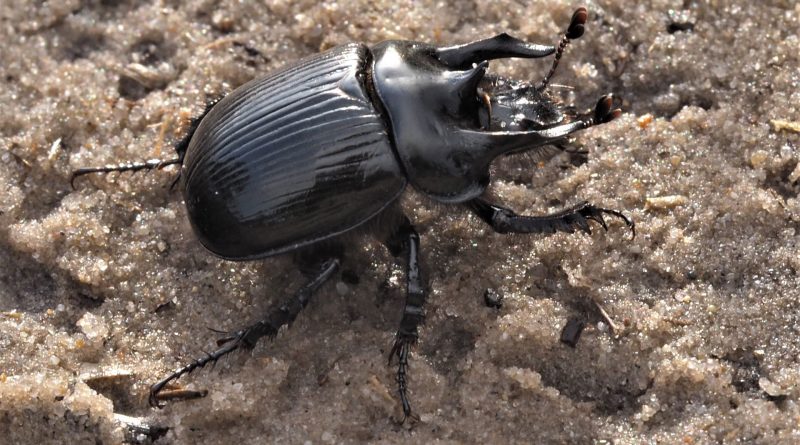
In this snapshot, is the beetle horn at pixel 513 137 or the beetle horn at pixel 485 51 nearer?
the beetle horn at pixel 513 137

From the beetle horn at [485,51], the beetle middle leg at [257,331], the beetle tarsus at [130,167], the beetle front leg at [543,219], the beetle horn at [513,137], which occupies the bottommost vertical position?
the beetle middle leg at [257,331]

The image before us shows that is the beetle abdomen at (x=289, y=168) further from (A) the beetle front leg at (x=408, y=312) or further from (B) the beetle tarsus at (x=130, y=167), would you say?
(B) the beetle tarsus at (x=130, y=167)

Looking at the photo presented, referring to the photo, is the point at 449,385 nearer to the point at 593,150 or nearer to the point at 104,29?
the point at 593,150

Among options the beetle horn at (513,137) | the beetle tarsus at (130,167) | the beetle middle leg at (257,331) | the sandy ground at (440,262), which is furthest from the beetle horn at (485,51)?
the beetle tarsus at (130,167)

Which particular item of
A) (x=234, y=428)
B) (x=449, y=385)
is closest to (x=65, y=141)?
(x=234, y=428)

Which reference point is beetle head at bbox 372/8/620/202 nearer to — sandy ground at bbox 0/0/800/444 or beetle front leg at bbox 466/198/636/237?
beetle front leg at bbox 466/198/636/237

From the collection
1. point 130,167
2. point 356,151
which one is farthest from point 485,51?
point 130,167

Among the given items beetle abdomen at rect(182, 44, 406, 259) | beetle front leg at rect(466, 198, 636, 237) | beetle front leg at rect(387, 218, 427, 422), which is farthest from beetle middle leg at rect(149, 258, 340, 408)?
beetle front leg at rect(466, 198, 636, 237)

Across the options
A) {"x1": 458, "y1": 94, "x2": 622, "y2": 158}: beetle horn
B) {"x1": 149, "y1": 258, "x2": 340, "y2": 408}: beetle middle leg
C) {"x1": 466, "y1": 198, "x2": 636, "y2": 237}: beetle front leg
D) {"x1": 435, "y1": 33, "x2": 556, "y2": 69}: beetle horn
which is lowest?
{"x1": 149, "y1": 258, "x2": 340, "y2": 408}: beetle middle leg
